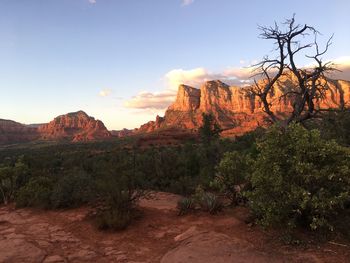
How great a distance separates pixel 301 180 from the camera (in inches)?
289

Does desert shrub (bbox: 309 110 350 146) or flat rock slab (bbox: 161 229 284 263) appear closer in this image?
flat rock slab (bbox: 161 229 284 263)

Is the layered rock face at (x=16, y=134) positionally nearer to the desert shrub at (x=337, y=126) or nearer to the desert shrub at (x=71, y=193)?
the desert shrub at (x=71, y=193)

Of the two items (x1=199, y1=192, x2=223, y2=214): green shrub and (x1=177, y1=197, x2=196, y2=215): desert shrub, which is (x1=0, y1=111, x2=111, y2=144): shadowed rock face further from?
(x1=199, y1=192, x2=223, y2=214): green shrub

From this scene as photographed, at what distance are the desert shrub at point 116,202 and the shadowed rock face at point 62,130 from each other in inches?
5227

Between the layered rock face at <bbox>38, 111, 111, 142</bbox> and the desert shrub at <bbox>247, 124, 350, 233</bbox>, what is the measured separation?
146589 mm

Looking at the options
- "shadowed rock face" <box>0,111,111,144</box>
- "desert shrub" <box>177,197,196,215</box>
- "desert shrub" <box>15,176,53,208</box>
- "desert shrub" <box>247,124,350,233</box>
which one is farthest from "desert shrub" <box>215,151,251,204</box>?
"shadowed rock face" <box>0,111,111,144</box>

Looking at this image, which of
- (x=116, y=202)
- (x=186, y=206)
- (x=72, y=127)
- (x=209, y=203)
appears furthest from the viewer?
(x=72, y=127)

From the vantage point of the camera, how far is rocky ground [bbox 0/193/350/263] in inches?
270

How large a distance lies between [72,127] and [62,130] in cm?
717

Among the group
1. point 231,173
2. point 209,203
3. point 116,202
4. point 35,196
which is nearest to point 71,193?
point 35,196

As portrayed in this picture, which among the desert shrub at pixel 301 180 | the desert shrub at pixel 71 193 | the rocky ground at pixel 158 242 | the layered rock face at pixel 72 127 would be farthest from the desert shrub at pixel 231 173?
the layered rock face at pixel 72 127

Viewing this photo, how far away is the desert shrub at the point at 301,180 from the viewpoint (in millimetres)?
6945

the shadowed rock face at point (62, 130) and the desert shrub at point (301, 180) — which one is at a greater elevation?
the shadowed rock face at point (62, 130)

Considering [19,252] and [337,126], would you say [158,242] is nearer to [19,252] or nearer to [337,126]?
[19,252]
